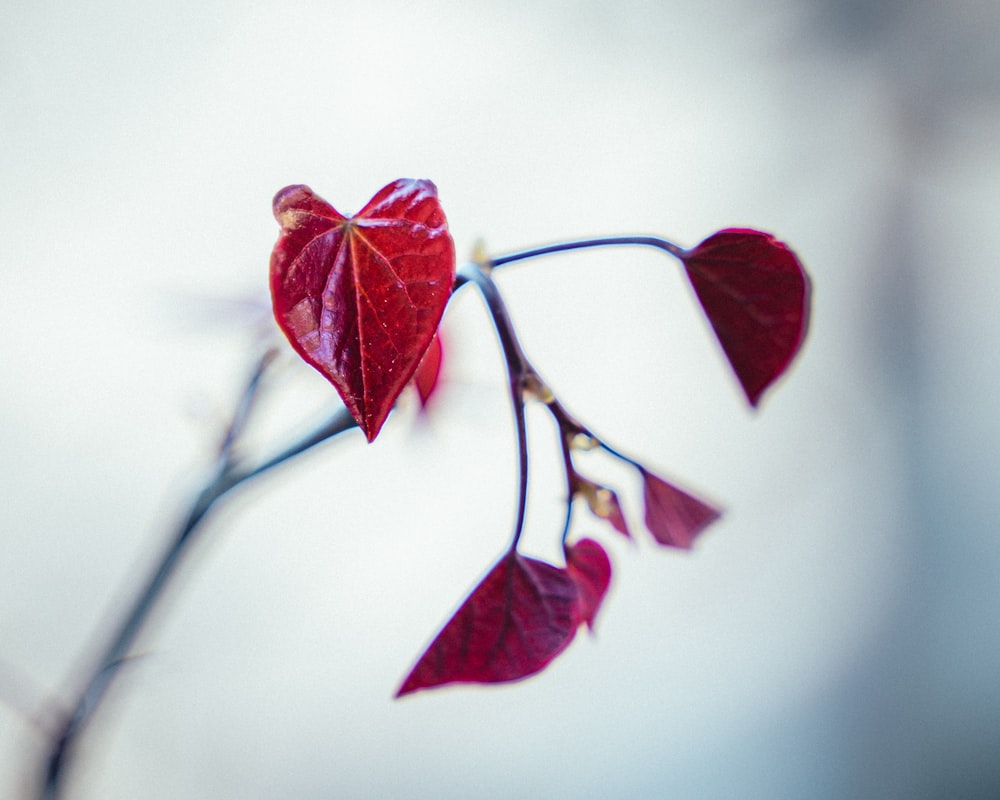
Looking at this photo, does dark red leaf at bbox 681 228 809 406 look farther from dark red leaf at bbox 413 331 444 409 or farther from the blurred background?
the blurred background

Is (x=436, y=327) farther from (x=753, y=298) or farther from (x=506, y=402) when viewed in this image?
(x=506, y=402)

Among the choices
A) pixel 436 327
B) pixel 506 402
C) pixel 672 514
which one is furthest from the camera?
pixel 506 402

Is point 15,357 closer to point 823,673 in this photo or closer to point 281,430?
point 281,430

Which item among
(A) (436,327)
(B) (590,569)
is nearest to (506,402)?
(B) (590,569)

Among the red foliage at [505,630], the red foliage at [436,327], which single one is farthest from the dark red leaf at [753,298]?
the red foliage at [505,630]

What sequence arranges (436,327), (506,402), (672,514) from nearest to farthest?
(436,327), (672,514), (506,402)

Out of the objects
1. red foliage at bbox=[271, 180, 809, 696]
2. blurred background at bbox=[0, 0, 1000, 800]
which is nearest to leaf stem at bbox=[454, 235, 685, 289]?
red foliage at bbox=[271, 180, 809, 696]
